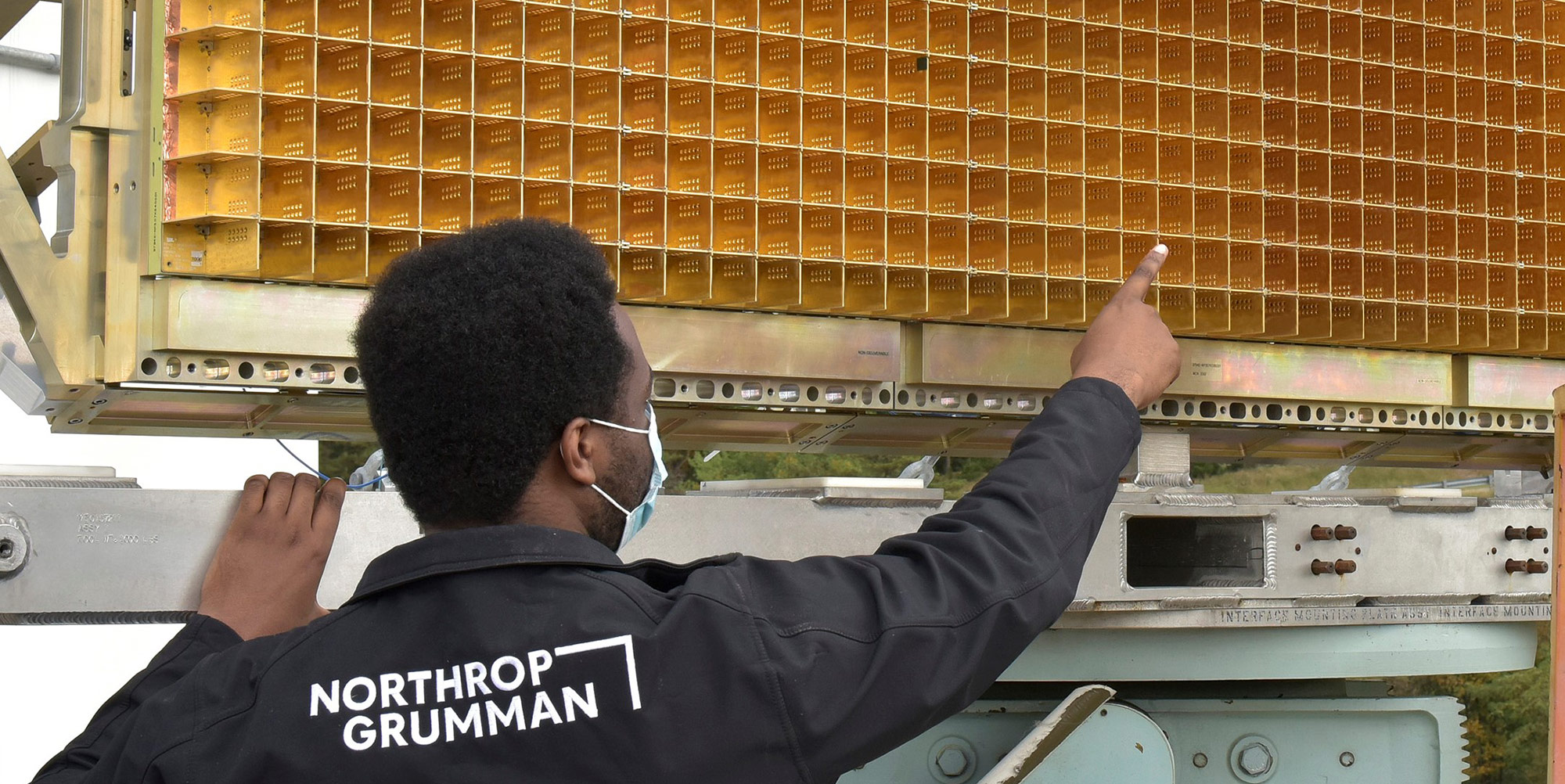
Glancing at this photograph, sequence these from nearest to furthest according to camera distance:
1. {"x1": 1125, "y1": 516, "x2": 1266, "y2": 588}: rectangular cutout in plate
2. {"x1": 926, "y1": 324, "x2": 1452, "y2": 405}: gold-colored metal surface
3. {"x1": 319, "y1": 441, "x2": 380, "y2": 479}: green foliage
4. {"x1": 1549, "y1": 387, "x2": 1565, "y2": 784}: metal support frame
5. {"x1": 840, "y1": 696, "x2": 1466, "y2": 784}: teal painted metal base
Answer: {"x1": 1549, "y1": 387, "x2": 1565, "y2": 784}: metal support frame
{"x1": 840, "y1": 696, "x2": 1466, "y2": 784}: teal painted metal base
{"x1": 1125, "y1": 516, "x2": 1266, "y2": 588}: rectangular cutout in plate
{"x1": 926, "y1": 324, "x2": 1452, "y2": 405}: gold-colored metal surface
{"x1": 319, "y1": 441, "x2": 380, "y2": 479}: green foliage

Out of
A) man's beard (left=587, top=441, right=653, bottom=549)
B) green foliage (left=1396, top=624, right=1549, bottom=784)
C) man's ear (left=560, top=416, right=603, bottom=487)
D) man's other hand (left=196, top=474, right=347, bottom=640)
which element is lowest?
green foliage (left=1396, top=624, right=1549, bottom=784)

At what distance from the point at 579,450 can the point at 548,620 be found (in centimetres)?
17

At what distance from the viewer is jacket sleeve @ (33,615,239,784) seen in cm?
120

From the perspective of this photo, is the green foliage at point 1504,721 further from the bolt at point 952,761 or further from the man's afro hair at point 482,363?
the man's afro hair at point 482,363

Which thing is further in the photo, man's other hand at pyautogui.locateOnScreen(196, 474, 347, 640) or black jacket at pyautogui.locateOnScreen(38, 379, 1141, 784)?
man's other hand at pyautogui.locateOnScreen(196, 474, 347, 640)

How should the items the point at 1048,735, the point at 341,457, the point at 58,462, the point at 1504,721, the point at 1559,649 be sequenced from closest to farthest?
the point at 1559,649 < the point at 1048,735 < the point at 58,462 < the point at 1504,721 < the point at 341,457

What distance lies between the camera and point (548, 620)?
3.76 feet

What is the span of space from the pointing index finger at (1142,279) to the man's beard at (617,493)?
684 millimetres

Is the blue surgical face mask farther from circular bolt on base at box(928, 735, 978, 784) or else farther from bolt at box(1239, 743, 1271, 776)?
bolt at box(1239, 743, 1271, 776)

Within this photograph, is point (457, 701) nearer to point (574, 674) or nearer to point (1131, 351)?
point (574, 674)

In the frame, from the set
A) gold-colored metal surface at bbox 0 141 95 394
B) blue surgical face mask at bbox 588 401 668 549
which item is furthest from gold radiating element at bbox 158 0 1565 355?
blue surgical face mask at bbox 588 401 668 549

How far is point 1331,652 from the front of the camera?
242cm

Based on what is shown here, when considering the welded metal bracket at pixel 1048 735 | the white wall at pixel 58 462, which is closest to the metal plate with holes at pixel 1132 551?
the welded metal bracket at pixel 1048 735

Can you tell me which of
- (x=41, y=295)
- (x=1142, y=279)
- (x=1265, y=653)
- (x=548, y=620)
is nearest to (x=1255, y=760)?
(x=1265, y=653)
